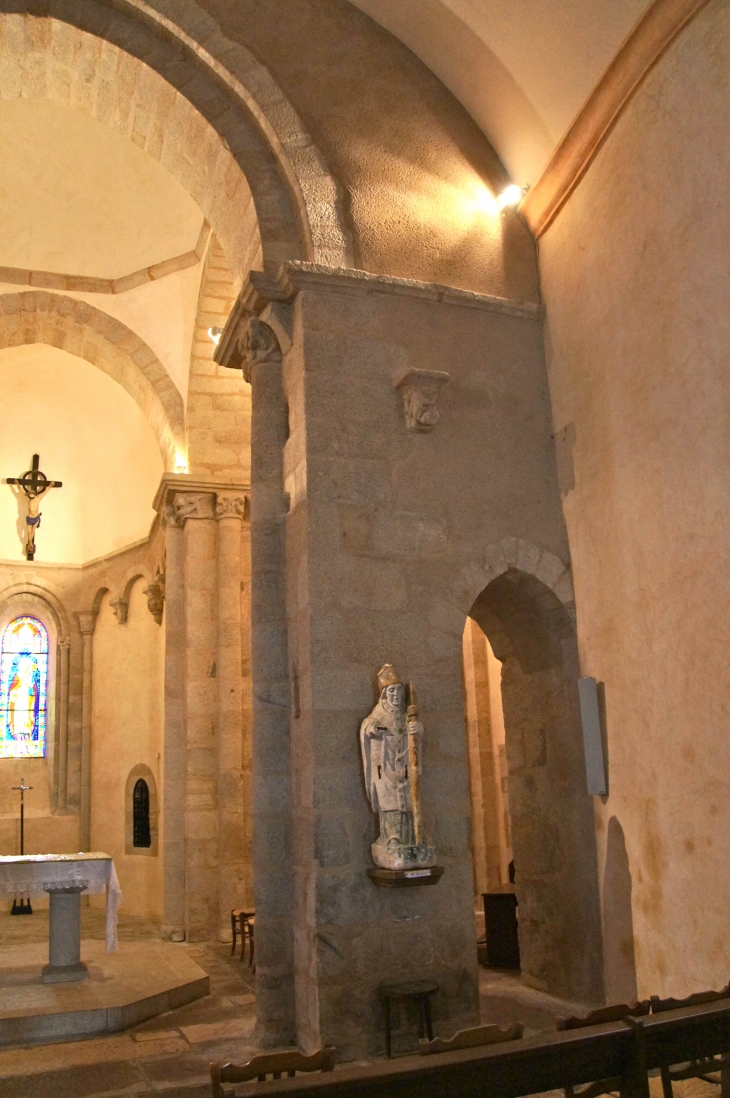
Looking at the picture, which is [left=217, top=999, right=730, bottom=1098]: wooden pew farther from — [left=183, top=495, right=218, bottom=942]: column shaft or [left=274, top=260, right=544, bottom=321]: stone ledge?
[left=183, top=495, right=218, bottom=942]: column shaft

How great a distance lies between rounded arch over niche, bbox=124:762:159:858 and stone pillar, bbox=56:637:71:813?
1.36 m

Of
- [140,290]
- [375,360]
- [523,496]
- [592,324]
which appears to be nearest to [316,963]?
[523,496]

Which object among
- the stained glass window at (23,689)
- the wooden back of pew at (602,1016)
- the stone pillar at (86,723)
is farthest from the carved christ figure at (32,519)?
the wooden back of pew at (602,1016)

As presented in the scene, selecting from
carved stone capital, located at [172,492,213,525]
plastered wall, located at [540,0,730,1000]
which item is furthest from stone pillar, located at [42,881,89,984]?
carved stone capital, located at [172,492,213,525]

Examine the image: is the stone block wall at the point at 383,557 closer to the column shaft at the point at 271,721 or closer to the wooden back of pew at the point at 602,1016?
the column shaft at the point at 271,721

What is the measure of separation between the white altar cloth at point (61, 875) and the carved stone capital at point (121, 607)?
7.54m

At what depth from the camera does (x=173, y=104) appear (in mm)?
8031

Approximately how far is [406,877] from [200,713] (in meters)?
5.93

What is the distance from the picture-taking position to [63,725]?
618 inches

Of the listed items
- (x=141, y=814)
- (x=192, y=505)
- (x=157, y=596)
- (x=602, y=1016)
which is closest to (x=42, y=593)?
(x=157, y=596)

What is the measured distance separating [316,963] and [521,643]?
10.1 ft

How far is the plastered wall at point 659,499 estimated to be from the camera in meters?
5.66

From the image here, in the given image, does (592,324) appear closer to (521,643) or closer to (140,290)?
(521,643)

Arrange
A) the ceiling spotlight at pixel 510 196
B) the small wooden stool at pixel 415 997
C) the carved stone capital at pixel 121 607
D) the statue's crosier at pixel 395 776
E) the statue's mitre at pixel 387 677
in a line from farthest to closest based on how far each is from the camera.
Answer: the carved stone capital at pixel 121 607 < the ceiling spotlight at pixel 510 196 < the statue's mitre at pixel 387 677 < the statue's crosier at pixel 395 776 < the small wooden stool at pixel 415 997
